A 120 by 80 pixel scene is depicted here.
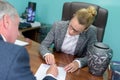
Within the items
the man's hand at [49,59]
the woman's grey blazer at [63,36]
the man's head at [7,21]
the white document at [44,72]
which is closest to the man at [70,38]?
the woman's grey blazer at [63,36]

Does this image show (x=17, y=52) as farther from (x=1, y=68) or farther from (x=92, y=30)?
(x=92, y=30)

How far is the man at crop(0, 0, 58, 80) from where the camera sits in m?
0.98

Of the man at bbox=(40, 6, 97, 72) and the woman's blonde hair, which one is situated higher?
the woman's blonde hair

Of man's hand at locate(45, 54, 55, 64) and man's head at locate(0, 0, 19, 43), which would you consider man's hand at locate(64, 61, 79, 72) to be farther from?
man's head at locate(0, 0, 19, 43)

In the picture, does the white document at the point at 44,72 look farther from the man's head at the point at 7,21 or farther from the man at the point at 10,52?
the man's head at the point at 7,21

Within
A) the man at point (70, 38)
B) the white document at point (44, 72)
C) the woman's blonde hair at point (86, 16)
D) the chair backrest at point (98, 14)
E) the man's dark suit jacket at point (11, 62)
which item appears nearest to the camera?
the man's dark suit jacket at point (11, 62)

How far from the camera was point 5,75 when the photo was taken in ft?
3.20

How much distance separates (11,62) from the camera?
990 mm

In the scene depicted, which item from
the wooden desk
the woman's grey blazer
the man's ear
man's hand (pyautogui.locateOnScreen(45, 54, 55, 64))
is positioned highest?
the man's ear

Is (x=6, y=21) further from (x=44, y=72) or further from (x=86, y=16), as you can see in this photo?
(x=86, y=16)

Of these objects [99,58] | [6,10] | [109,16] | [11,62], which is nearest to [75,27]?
[99,58]

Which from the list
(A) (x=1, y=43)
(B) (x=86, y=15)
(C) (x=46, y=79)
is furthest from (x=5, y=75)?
(B) (x=86, y=15)

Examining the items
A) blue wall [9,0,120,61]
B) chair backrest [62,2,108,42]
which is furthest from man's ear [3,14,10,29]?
blue wall [9,0,120,61]

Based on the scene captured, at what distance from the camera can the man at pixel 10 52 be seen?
3.23ft
